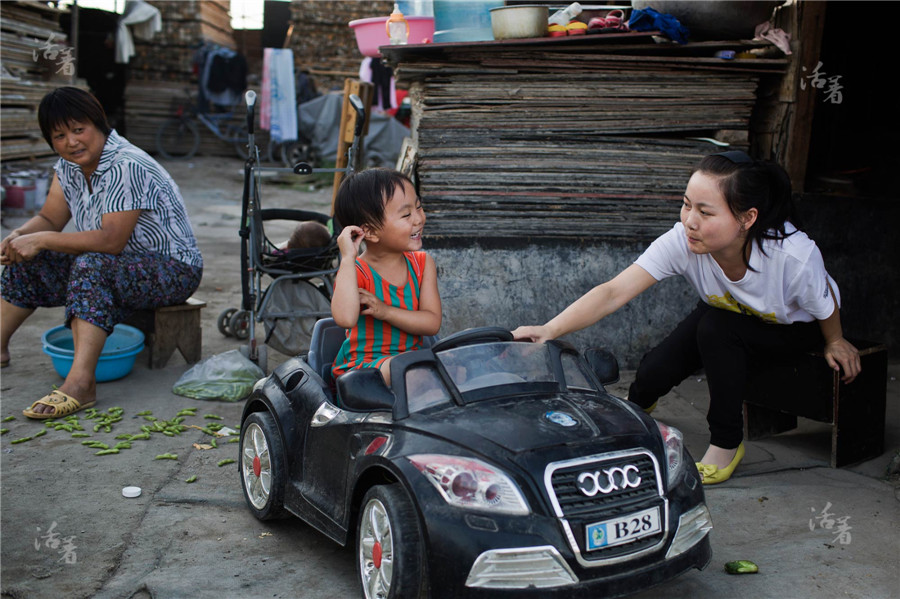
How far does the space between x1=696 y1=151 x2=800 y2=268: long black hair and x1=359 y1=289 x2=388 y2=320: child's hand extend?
4.74 ft

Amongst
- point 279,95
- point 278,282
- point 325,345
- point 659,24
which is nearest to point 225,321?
point 278,282

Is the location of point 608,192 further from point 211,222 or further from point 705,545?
point 211,222

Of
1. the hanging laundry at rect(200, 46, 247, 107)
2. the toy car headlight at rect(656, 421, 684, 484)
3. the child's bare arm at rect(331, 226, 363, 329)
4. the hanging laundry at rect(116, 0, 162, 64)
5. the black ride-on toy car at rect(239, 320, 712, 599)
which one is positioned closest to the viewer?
the black ride-on toy car at rect(239, 320, 712, 599)

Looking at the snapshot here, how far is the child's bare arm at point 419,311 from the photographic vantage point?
3092 mm

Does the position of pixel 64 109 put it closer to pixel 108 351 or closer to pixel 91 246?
pixel 91 246

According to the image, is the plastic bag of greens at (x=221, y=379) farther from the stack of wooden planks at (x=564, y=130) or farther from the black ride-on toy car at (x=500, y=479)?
the black ride-on toy car at (x=500, y=479)

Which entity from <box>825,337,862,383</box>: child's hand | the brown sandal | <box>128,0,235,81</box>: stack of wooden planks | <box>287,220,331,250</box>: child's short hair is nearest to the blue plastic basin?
the brown sandal

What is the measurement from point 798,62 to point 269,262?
359 cm

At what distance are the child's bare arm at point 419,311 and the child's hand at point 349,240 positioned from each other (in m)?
0.14

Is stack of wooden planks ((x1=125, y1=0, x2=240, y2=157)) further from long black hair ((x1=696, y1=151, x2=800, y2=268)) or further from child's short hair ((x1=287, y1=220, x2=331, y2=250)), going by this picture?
long black hair ((x1=696, y1=151, x2=800, y2=268))

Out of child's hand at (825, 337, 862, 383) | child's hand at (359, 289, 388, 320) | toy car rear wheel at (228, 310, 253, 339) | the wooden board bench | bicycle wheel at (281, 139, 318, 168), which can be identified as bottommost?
toy car rear wheel at (228, 310, 253, 339)

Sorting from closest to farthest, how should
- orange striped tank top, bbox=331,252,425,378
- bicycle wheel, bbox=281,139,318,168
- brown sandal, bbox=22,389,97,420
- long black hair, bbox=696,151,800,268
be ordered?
orange striped tank top, bbox=331,252,425,378
long black hair, bbox=696,151,800,268
brown sandal, bbox=22,389,97,420
bicycle wheel, bbox=281,139,318,168

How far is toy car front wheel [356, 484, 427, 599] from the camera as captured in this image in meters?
2.34

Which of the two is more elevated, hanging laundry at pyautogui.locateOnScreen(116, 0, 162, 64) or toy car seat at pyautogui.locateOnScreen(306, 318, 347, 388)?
hanging laundry at pyautogui.locateOnScreen(116, 0, 162, 64)
